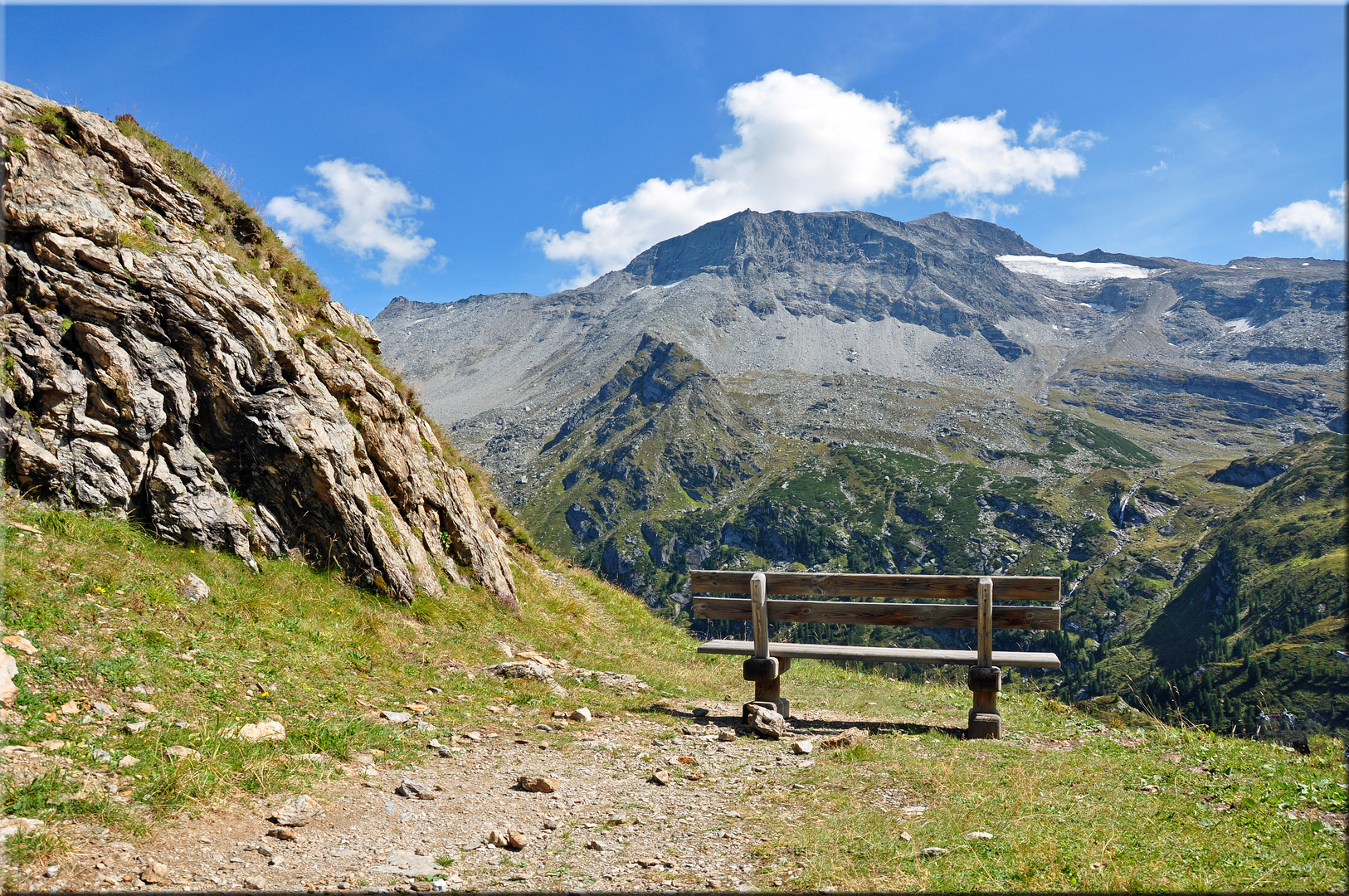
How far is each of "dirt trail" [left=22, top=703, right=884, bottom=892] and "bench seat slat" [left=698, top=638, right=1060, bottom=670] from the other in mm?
2703

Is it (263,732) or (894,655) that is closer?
(263,732)

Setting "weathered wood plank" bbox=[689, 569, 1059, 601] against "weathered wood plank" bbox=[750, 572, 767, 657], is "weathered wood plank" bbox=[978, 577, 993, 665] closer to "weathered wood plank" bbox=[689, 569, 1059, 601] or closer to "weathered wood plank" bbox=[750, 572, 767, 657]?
"weathered wood plank" bbox=[689, 569, 1059, 601]

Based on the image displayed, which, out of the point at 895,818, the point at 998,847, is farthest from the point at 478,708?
the point at 998,847

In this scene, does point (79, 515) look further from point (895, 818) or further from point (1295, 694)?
point (1295, 694)

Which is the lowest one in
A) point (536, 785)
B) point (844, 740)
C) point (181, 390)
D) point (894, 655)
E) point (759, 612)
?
point (844, 740)

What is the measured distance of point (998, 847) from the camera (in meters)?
6.76

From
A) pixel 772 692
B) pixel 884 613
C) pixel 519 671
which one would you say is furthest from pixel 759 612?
pixel 519 671

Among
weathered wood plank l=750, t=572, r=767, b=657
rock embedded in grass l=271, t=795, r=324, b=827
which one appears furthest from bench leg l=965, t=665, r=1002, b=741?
rock embedded in grass l=271, t=795, r=324, b=827

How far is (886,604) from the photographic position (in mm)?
12914

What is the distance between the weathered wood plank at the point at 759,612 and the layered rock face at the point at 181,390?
23.3ft

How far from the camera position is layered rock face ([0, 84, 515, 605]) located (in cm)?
1165

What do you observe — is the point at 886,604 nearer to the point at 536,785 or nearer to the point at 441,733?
the point at 536,785

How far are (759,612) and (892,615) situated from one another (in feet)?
7.49

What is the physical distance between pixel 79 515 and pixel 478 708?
6799 mm
